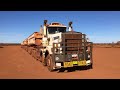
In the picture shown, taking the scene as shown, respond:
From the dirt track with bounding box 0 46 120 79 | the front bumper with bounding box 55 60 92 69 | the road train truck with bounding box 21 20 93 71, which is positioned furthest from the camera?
the road train truck with bounding box 21 20 93 71

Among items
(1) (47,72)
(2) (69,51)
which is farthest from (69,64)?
(1) (47,72)

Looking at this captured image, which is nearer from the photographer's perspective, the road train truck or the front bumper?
the front bumper

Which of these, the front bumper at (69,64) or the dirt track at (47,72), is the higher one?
the front bumper at (69,64)

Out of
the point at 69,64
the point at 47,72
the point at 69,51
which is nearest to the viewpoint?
the point at 69,64

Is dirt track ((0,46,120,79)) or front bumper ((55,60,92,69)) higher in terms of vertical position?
front bumper ((55,60,92,69))

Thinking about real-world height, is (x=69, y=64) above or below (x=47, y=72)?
above

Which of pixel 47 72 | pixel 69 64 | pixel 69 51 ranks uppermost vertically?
pixel 69 51

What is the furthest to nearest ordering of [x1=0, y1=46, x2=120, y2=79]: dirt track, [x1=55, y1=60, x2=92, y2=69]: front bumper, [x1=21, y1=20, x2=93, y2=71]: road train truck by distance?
[x1=21, y1=20, x2=93, y2=71]: road train truck, [x1=55, y1=60, x2=92, y2=69]: front bumper, [x1=0, y1=46, x2=120, y2=79]: dirt track

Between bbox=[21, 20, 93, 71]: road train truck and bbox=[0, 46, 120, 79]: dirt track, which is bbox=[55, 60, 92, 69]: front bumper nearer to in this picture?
bbox=[21, 20, 93, 71]: road train truck

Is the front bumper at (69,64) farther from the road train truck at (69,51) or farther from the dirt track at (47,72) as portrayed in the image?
the dirt track at (47,72)

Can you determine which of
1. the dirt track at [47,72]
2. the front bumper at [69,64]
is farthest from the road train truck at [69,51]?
the dirt track at [47,72]

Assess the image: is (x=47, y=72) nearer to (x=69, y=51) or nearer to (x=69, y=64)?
(x=69, y=64)

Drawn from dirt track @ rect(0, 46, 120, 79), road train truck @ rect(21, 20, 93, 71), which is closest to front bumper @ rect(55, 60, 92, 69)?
road train truck @ rect(21, 20, 93, 71)

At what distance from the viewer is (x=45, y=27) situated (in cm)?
1513
